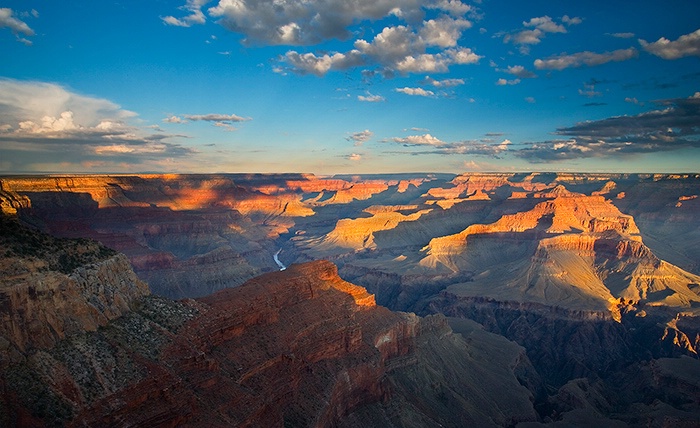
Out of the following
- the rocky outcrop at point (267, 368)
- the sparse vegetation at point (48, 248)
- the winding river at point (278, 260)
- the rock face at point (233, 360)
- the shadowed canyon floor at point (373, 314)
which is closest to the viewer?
the rock face at point (233, 360)

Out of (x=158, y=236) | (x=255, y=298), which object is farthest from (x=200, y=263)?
(x=255, y=298)

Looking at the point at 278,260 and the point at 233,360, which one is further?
the point at 278,260

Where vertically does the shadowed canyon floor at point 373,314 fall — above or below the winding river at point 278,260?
above

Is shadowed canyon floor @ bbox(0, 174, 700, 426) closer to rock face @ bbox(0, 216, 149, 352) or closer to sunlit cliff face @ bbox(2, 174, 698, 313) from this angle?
rock face @ bbox(0, 216, 149, 352)

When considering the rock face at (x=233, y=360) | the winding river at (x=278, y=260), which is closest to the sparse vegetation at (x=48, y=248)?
the rock face at (x=233, y=360)

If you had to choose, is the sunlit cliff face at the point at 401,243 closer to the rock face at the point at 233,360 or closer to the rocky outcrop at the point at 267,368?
the rocky outcrop at the point at 267,368

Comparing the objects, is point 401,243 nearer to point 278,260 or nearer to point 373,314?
point 278,260

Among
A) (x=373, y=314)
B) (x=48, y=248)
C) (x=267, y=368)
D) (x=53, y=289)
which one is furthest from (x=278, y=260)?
(x=53, y=289)

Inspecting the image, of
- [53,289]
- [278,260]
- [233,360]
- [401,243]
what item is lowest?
[278,260]

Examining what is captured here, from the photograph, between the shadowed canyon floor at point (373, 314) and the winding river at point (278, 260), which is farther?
the winding river at point (278, 260)

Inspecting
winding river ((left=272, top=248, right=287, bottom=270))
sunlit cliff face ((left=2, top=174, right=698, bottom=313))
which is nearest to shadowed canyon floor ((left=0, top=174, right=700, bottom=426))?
sunlit cliff face ((left=2, top=174, right=698, bottom=313))
